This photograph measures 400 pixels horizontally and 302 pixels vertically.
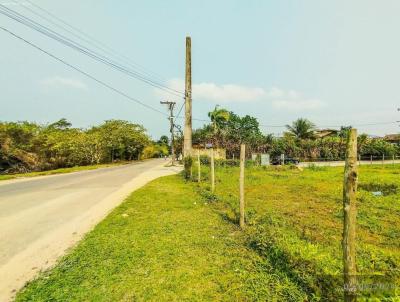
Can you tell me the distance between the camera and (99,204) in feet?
34.6

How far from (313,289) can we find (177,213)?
17.5 ft

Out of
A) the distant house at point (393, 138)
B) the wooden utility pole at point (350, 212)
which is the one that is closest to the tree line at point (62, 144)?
the wooden utility pole at point (350, 212)

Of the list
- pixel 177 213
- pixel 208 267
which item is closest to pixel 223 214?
pixel 177 213

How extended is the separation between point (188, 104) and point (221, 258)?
673 inches

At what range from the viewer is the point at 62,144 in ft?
136

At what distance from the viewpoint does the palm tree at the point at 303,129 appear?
50.3 meters

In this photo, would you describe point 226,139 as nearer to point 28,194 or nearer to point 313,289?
point 28,194

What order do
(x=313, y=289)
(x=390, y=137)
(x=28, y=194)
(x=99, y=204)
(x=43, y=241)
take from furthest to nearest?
(x=390, y=137), (x=28, y=194), (x=99, y=204), (x=43, y=241), (x=313, y=289)

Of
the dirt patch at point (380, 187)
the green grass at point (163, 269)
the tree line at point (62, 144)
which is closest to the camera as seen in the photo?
the green grass at point (163, 269)

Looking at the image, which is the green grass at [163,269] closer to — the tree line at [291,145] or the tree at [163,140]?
the tree line at [291,145]

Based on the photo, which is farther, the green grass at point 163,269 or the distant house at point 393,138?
the distant house at point 393,138

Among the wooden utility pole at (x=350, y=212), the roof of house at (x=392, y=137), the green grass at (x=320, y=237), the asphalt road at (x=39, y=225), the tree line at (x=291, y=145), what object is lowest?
the asphalt road at (x=39, y=225)

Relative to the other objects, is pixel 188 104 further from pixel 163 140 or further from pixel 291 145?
pixel 163 140

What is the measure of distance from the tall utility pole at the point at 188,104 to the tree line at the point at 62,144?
2427cm
